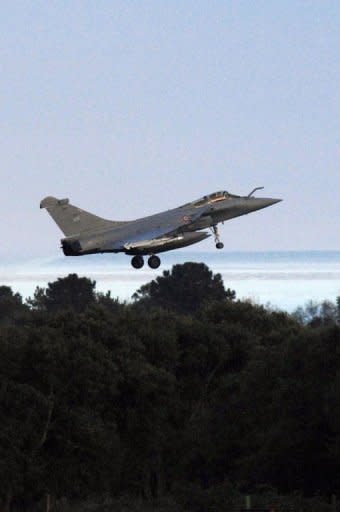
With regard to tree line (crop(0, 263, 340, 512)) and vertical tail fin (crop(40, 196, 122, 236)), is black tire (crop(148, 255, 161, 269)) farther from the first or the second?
tree line (crop(0, 263, 340, 512))

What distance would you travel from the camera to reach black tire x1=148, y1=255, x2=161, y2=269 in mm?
101500

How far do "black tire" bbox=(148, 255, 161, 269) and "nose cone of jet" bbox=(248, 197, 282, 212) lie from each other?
7.33 metres

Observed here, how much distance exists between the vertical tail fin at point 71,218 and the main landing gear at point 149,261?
429 cm

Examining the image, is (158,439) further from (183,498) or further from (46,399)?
(183,498)

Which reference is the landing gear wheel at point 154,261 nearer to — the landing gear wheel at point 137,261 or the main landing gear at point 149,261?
the main landing gear at point 149,261

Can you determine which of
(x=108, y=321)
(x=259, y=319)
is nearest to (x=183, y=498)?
(x=108, y=321)

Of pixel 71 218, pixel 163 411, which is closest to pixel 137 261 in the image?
pixel 71 218

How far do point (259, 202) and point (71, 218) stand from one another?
10.2 meters

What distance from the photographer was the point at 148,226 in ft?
353

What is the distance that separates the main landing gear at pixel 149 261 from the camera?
101812 millimetres

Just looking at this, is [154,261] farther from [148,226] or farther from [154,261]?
[148,226]

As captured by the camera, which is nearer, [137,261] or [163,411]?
[137,261]

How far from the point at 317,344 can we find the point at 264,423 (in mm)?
4917

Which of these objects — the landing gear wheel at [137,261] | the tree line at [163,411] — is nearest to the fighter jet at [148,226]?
the landing gear wheel at [137,261]
